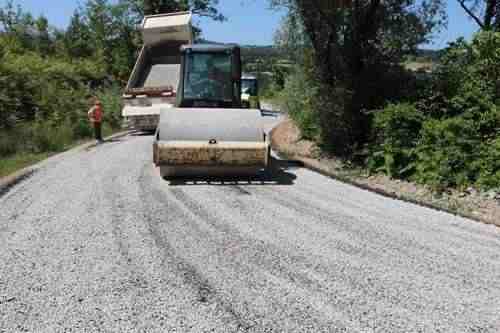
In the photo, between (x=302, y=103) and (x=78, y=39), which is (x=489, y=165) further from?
(x=78, y=39)

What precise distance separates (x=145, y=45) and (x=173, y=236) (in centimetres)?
1312

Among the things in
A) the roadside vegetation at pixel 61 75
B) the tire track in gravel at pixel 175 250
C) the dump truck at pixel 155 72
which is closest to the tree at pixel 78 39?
the roadside vegetation at pixel 61 75

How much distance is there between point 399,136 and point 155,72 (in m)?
10.7

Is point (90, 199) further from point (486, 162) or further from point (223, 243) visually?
point (486, 162)

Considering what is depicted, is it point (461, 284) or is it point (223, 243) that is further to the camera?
point (223, 243)

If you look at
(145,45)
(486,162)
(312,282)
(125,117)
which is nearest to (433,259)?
(312,282)

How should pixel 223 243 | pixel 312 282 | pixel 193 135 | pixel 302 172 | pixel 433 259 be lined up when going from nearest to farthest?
pixel 312 282
pixel 433 259
pixel 223 243
pixel 193 135
pixel 302 172

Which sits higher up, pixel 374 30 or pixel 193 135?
pixel 374 30

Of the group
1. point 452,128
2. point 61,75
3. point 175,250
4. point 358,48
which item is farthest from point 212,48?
point 61,75

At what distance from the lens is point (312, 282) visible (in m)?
4.41

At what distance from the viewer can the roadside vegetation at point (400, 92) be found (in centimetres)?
764

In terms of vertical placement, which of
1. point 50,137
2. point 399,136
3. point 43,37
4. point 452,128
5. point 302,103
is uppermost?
point 43,37

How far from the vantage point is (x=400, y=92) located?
9.81 metres

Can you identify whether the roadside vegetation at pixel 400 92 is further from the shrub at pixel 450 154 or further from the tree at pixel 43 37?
the tree at pixel 43 37
